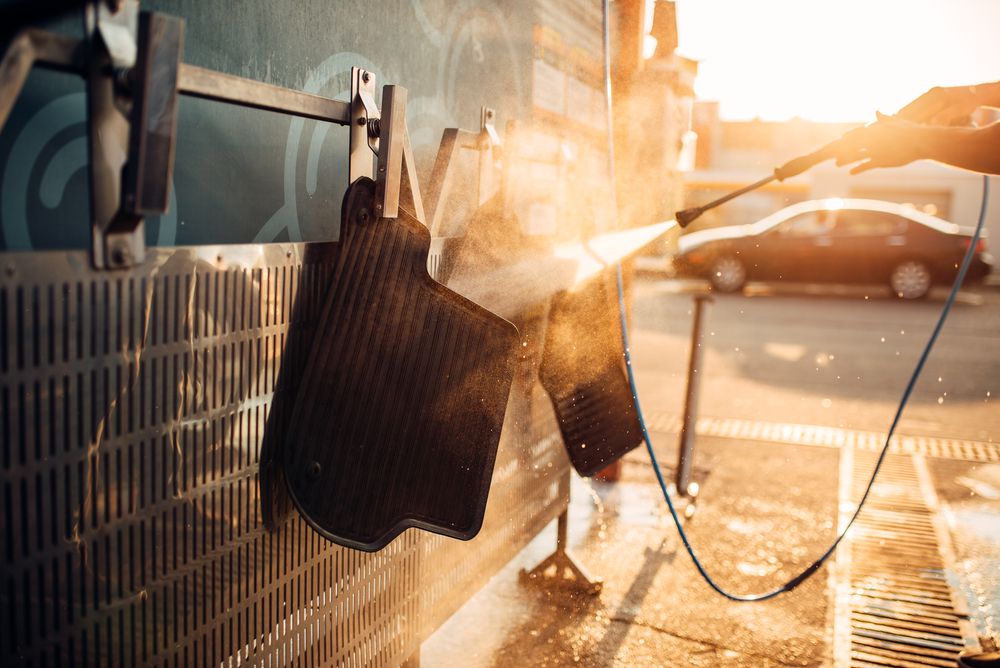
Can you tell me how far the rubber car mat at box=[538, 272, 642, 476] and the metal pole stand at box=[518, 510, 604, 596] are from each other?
585 mm

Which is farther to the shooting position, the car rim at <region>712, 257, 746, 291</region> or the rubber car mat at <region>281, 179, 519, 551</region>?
the car rim at <region>712, 257, 746, 291</region>

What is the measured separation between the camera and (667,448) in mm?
5266

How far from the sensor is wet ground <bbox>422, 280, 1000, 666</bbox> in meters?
2.91

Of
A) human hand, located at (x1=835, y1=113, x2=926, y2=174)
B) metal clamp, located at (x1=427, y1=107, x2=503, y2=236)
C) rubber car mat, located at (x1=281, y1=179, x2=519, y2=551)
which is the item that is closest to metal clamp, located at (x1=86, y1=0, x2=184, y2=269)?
rubber car mat, located at (x1=281, y1=179, x2=519, y2=551)

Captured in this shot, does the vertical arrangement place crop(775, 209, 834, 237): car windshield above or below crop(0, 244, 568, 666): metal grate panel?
above

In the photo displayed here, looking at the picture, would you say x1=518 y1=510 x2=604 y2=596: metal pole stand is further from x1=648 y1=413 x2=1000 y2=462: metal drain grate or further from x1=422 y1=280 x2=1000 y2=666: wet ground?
x1=648 y1=413 x2=1000 y2=462: metal drain grate

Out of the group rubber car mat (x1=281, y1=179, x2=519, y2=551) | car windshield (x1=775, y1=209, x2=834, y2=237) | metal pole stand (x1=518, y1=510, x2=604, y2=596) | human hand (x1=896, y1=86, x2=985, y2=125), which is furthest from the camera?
car windshield (x1=775, y1=209, x2=834, y2=237)

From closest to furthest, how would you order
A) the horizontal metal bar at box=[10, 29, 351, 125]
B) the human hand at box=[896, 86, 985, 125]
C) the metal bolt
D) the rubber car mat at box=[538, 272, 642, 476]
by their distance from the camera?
the horizontal metal bar at box=[10, 29, 351, 125], the metal bolt, the rubber car mat at box=[538, 272, 642, 476], the human hand at box=[896, 86, 985, 125]

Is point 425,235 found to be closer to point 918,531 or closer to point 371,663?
point 371,663

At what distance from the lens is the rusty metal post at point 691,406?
14.1 ft

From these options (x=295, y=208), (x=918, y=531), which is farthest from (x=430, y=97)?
(x=918, y=531)

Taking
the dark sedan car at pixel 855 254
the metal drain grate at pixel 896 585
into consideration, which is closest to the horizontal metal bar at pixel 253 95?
the metal drain grate at pixel 896 585

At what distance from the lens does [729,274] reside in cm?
1343

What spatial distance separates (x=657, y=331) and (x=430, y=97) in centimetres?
728
